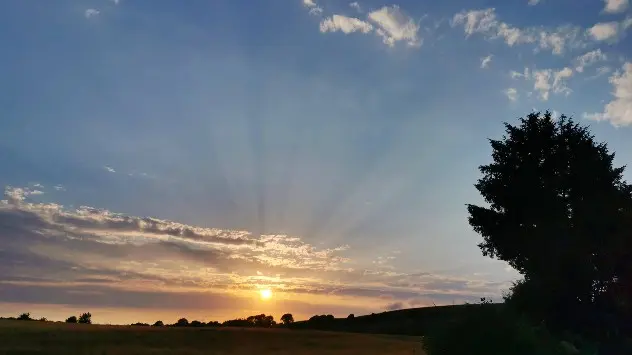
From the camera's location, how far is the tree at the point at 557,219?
1790 inches

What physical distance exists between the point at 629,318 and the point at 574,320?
154 inches

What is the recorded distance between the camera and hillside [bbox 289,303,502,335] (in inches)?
3376

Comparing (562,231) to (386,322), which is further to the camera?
(386,322)

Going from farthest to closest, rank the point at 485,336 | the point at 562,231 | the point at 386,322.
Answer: the point at 386,322 < the point at 562,231 < the point at 485,336

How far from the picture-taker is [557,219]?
4694cm

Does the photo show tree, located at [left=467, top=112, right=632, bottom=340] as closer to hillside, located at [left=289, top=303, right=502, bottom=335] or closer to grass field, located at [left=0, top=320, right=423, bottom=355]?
grass field, located at [left=0, top=320, right=423, bottom=355]

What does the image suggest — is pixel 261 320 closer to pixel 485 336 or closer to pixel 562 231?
pixel 562 231

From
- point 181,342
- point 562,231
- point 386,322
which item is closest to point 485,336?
point 562,231

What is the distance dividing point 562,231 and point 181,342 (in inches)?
1225

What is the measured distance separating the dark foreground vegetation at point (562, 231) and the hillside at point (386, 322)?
35592mm

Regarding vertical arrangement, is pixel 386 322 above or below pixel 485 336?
above

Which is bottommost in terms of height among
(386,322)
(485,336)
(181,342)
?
(485,336)

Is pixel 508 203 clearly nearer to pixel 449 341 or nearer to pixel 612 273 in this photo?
pixel 612 273

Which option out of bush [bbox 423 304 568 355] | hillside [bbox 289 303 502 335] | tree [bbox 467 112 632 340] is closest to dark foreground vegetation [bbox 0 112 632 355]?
tree [bbox 467 112 632 340]
